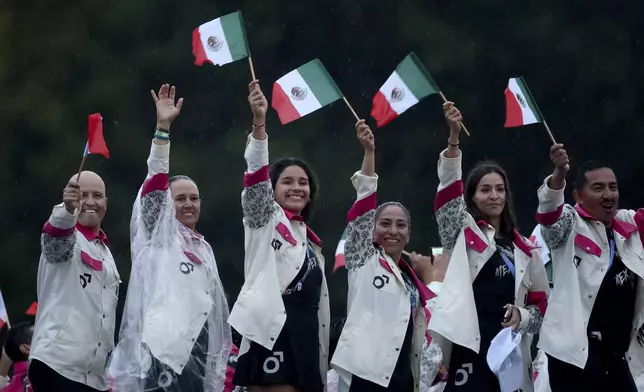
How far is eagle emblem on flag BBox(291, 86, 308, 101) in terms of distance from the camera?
7.14 meters

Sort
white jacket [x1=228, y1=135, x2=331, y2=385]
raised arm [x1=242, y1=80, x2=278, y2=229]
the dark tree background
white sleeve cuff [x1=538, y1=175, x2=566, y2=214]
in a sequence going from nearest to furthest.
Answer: white jacket [x1=228, y1=135, x2=331, y2=385] → raised arm [x1=242, y1=80, x2=278, y2=229] → white sleeve cuff [x1=538, y1=175, x2=566, y2=214] → the dark tree background

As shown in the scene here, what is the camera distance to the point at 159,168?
22.3ft

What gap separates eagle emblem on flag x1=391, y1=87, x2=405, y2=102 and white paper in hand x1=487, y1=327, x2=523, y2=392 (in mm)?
1472

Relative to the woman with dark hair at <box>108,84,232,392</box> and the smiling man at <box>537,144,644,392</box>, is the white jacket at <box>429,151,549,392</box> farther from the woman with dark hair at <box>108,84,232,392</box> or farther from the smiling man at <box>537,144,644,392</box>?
the woman with dark hair at <box>108,84,232,392</box>

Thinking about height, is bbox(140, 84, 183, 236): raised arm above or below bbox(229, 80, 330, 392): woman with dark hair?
above

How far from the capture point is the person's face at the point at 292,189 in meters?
6.89

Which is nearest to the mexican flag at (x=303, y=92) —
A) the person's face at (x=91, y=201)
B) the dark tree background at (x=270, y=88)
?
the person's face at (x=91, y=201)

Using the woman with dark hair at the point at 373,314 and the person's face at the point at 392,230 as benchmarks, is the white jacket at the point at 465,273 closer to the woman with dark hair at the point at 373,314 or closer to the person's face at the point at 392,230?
the woman with dark hair at the point at 373,314

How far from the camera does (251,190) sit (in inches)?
258

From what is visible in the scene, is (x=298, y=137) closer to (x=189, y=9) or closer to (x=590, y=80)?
(x=189, y=9)

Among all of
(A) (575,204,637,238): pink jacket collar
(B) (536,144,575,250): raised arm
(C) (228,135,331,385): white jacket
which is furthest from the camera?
(A) (575,204,637,238): pink jacket collar

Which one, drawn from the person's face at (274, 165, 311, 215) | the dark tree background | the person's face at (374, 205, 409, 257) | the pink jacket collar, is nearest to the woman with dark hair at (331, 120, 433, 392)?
the person's face at (374, 205, 409, 257)

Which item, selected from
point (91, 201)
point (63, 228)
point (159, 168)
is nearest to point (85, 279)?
point (63, 228)

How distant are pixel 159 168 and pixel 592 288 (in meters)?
2.54
